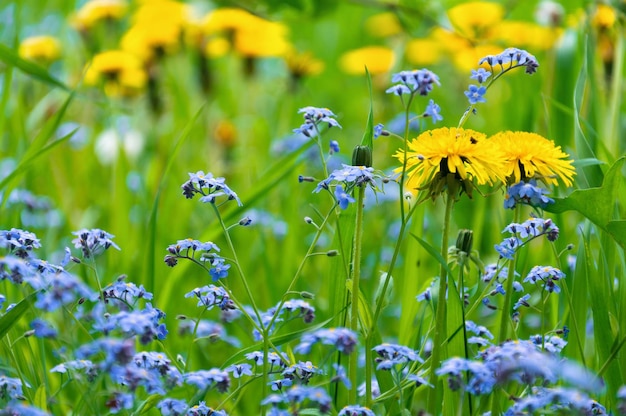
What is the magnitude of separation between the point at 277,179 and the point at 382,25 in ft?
11.4

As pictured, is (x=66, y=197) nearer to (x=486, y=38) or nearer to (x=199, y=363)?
(x=199, y=363)

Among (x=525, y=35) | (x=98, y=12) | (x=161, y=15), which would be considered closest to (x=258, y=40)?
(x=161, y=15)

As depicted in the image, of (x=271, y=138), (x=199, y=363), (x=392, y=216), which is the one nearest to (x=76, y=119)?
(x=271, y=138)

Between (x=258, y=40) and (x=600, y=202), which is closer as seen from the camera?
(x=600, y=202)

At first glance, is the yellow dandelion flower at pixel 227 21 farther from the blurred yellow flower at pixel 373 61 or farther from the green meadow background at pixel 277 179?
the blurred yellow flower at pixel 373 61

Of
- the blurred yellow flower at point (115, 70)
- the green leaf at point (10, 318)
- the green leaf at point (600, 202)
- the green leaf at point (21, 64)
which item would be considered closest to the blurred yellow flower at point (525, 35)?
the blurred yellow flower at point (115, 70)

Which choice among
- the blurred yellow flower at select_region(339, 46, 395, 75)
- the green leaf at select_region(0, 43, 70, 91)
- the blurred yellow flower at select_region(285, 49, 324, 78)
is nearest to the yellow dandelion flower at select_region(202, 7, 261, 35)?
the blurred yellow flower at select_region(285, 49, 324, 78)

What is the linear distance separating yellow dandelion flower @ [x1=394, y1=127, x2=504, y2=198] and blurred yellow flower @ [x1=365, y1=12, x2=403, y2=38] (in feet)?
10.3

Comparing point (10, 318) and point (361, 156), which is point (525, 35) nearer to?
point (361, 156)

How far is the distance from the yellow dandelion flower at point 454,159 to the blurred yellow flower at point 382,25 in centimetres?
313

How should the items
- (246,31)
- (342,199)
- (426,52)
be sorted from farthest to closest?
(426,52) < (246,31) < (342,199)

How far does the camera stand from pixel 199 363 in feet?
6.44

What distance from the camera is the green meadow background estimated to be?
155cm

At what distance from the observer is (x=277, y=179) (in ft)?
6.22
